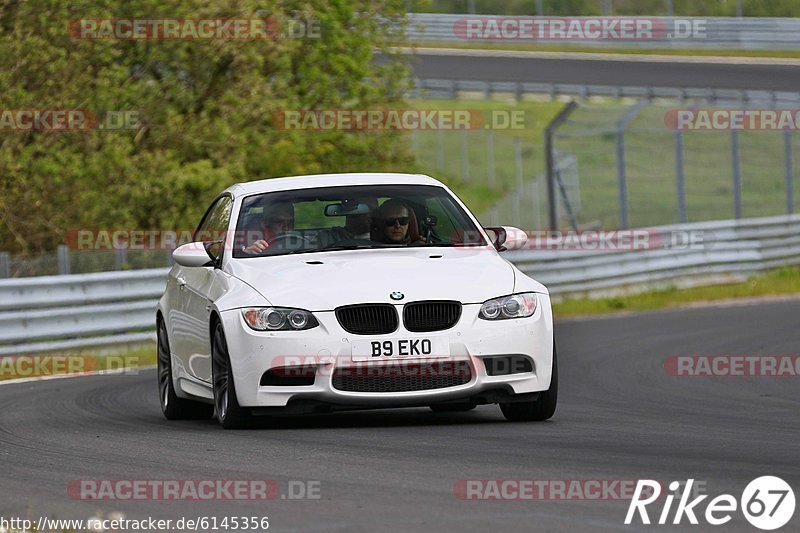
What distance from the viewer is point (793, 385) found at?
1262 cm

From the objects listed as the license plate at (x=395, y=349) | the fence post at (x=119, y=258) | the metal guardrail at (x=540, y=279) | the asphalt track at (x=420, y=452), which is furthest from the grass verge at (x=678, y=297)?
the license plate at (x=395, y=349)

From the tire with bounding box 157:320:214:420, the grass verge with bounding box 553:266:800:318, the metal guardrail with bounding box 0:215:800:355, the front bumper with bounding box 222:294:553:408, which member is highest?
the front bumper with bounding box 222:294:553:408

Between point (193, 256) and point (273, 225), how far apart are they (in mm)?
529

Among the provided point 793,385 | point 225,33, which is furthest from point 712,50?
point 793,385

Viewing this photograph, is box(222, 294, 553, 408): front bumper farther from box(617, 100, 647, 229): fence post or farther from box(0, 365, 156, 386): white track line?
box(617, 100, 647, 229): fence post

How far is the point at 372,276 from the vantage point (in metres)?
9.62

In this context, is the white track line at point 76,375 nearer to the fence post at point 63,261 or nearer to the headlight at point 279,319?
the fence post at point 63,261

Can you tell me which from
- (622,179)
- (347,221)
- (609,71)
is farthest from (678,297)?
(609,71)

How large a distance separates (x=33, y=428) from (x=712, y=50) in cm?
4053

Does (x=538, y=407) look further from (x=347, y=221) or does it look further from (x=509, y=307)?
(x=347, y=221)

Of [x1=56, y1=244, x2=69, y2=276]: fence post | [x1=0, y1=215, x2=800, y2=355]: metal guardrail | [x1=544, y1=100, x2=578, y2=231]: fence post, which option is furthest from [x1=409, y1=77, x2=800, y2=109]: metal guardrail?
[x1=56, y1=244, x2=69, y2=276]: fence post

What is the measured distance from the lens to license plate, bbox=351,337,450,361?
30.5 feet

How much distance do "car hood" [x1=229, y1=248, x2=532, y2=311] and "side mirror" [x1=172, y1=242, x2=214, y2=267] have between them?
295mm

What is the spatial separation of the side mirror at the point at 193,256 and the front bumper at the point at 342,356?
0.94 m
